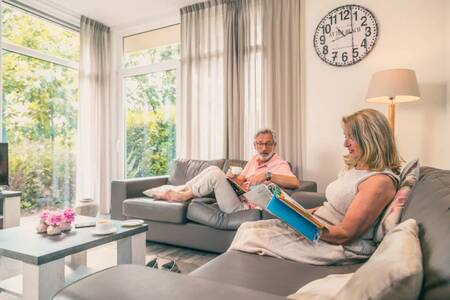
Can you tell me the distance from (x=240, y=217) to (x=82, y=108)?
10.0 feet

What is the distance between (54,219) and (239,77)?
96.0 inches

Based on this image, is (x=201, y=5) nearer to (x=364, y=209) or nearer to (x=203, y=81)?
(x=203, y=81)

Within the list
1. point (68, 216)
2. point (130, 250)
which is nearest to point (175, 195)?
point (130, 250)

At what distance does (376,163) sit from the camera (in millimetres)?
1325

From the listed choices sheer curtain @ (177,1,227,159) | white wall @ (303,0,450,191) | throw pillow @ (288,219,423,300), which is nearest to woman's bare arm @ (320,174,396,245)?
throw pillow @ (288,219,423,300)

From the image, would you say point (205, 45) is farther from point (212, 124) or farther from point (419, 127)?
point (419, 127)

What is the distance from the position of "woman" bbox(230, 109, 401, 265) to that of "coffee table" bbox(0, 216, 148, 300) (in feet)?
2.37

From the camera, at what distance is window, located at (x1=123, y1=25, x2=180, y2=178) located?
4219 millimetres

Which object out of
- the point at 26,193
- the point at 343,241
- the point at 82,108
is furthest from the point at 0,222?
the point at 343,241

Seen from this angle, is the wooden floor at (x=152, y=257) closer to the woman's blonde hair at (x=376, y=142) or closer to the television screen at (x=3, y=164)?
the television screen at (x=3, y=164)

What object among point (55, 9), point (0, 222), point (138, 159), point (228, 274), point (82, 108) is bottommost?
point (0, 222)

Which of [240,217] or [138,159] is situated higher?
[138,159]

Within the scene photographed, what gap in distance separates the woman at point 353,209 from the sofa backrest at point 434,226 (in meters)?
0.13

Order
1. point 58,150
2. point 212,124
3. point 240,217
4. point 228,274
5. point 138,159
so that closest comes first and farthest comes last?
point 228,274, point 240,217, point 212,124, point 58,150, point 138,159
